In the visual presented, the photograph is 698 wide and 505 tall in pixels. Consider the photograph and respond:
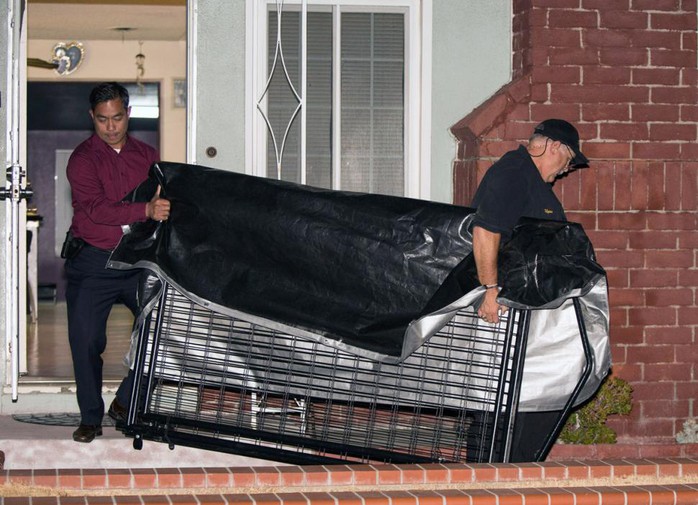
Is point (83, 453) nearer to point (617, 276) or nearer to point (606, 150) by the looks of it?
point (617, 276)

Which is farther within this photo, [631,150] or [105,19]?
[105,19]

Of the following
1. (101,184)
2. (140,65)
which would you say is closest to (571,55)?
(101,184)

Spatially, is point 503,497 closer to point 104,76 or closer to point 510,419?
point 510,419

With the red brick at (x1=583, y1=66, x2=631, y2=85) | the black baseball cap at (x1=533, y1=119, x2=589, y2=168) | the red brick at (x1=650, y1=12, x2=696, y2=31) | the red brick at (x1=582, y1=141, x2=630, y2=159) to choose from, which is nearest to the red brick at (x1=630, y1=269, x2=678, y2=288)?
the red brick at (x1=582, y1=141, x2=630, y2=159)

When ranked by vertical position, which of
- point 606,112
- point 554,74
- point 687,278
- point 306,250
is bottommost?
point 687,278

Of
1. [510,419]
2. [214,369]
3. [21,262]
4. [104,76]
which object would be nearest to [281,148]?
[21,262]

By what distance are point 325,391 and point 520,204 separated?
128 centimetres

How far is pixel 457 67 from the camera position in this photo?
7.11m

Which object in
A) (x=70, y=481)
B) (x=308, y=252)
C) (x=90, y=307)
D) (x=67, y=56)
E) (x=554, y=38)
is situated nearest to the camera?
(x=70, y=481)

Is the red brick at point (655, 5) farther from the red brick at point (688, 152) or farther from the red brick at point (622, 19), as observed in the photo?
the red brick at point (688, 152)

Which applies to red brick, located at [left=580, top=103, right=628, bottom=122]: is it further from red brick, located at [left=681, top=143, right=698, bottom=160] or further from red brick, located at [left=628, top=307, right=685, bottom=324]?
red brick, located at [left=628, top=307, right=685, bottom=324]

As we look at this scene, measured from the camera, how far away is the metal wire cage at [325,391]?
4867 millimetres

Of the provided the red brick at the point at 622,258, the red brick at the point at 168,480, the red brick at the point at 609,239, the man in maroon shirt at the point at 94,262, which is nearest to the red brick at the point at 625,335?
the red brick at the point at 622,258

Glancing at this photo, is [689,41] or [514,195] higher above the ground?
[689,41]
